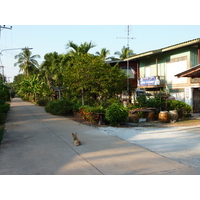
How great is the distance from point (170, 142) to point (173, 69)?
493 inches

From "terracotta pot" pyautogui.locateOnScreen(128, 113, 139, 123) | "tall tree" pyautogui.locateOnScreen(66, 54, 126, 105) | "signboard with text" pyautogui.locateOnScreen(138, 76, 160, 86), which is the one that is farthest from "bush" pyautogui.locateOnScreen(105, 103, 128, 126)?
"signboard with text" pyautogui.locateOnScreen(138, 76, 160, 86)

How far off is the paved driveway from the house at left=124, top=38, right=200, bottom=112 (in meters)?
8.37

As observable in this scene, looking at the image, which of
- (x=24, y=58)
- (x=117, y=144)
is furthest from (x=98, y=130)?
(x=24, y=58)

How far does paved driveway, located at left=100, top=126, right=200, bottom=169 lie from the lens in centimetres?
616

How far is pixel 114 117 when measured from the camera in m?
11.4

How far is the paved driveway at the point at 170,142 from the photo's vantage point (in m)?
6.16

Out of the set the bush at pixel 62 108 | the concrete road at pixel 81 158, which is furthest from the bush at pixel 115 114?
the bush at pixel 62 108

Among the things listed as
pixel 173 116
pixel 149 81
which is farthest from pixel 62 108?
pixel 149 81

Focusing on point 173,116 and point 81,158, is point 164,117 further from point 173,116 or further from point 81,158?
point 81,158

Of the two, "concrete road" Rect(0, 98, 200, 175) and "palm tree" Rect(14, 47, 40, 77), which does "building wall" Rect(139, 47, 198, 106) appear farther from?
"palm tree" Rect(14, 47, 40, 77)

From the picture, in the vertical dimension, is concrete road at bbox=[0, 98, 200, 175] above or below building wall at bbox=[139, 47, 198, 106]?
below

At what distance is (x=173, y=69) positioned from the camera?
752 inches

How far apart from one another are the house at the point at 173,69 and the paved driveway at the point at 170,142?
837 cm

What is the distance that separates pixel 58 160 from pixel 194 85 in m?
14.1
